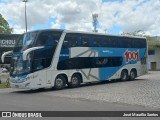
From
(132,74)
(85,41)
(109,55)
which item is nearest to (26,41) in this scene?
Result: (85,41)

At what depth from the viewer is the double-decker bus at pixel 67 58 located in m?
24.2

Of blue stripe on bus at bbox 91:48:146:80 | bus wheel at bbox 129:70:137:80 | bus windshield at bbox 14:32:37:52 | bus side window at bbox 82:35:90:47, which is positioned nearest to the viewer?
bus windshield at bbox 14:32:37:52

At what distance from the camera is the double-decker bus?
24.2m

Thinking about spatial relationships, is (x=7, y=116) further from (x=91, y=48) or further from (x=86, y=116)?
(x=91, y=48)

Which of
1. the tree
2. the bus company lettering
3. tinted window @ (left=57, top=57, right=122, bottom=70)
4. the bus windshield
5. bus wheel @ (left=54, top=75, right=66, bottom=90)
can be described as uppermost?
the tree

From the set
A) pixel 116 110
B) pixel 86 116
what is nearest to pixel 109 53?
pixel 116 110

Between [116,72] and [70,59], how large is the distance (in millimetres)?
5886

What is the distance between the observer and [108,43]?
1179 inches

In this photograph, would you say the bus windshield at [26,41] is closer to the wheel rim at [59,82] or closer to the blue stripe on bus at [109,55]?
the wheel rim at [59,82]

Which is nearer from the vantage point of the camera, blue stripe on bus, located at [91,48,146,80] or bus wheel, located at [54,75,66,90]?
bus wheel, located at [54,75,66,90]

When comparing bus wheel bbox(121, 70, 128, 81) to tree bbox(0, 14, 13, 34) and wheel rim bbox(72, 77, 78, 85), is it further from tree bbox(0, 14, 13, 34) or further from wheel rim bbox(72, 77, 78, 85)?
tree bbox(0, 14, 13, 34)

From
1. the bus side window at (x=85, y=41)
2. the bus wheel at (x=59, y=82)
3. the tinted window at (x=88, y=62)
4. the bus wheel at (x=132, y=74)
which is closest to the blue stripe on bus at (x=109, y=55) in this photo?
the tinted window at (x=88, y=62)

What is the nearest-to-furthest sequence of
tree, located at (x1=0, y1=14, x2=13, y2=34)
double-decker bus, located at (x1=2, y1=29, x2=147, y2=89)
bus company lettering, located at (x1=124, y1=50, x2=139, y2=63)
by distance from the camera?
double-decker bus, located at (x1=2, y1=29, x2=147, y2=89) < bus company lettering, located at (x1=124, y1=50, x2=139, y2=63) < tree, located at (x1=0, y1=14, x2=13, y2=34)

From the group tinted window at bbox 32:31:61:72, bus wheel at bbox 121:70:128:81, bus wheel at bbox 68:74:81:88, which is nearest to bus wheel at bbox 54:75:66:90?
bus wheel at bbox 68:74:81:88
